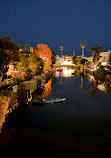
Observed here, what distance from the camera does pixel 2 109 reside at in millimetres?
8797

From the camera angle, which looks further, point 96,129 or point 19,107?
point 19,107

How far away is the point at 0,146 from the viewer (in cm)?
926

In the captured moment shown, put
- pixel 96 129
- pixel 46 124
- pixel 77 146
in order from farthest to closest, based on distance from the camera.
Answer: pixel 46 124 → pixel 96 129 → pixel 77 146

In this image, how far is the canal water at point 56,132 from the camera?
897 cm

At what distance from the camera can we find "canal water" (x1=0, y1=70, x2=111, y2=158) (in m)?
8.97

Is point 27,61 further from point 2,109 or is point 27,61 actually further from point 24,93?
point 2,109

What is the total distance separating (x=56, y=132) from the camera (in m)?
11.4

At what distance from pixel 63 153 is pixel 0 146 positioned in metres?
3.98

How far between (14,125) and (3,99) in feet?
13.9

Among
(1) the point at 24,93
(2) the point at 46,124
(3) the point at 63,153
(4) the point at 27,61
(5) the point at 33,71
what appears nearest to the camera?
(3) the point at 63,153

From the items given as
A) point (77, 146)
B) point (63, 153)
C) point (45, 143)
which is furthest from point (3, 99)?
point (77, 146)

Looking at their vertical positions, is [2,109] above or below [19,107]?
above

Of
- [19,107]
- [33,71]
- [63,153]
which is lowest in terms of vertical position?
[63,153]

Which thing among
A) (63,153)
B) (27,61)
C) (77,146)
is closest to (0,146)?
(63,153)
